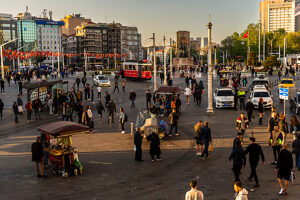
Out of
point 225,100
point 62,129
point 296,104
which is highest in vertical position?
point 62,129

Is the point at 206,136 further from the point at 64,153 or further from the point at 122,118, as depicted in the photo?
the point at 122,118

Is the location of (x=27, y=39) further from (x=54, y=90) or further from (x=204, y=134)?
(x=204, y=134)

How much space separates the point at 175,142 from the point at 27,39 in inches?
6500

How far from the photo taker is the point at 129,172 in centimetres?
1353

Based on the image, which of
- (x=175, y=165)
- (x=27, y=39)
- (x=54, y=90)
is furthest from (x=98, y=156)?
(x=27, y=39)

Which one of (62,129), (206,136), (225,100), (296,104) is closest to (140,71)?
(225,100)

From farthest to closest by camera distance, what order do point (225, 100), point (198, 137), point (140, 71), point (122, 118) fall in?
point (140, 71) → point (225, 100) → point (122, 118) → point (198, 137)

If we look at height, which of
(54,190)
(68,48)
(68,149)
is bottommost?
(54,190)

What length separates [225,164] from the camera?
14.3m

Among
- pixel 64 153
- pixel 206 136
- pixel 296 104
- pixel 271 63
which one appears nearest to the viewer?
pixel 64 153

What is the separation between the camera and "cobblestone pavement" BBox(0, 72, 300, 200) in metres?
11.4

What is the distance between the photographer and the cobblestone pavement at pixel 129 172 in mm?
11383

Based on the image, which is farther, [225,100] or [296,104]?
[225,100]

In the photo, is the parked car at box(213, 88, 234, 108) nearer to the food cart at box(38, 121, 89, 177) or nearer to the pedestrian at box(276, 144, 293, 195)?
the food cart at box(38, 121, 89, 177)
